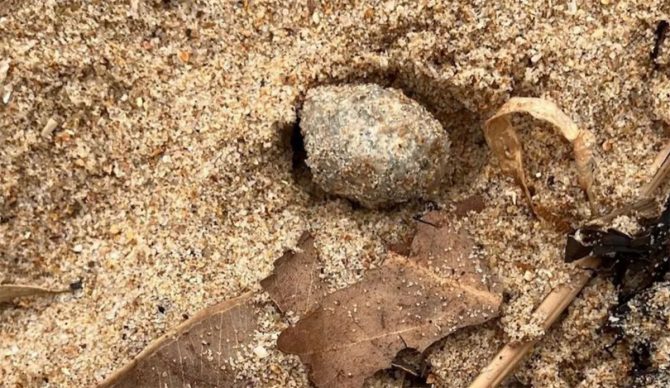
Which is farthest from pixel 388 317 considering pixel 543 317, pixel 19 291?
pixel 19 291

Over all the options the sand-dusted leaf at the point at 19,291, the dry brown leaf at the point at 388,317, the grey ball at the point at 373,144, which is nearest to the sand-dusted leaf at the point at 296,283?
the dry brown leaf at the point at 388,317

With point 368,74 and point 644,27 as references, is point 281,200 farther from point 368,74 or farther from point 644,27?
point 644,27

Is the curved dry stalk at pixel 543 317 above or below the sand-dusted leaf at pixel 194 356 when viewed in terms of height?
above

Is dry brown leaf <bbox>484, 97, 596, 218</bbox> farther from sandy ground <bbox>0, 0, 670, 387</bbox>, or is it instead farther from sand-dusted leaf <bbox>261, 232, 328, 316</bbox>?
sand-dusted leaf <bbox>261, 232, 328, 316</bbox>

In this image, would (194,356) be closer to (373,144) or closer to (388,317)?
(388,317)

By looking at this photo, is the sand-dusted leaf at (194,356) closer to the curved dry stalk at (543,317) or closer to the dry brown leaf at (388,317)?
the dry brown leaf at (388,317)
